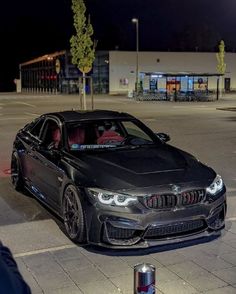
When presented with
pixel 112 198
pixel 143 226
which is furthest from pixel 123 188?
pixel 143 226

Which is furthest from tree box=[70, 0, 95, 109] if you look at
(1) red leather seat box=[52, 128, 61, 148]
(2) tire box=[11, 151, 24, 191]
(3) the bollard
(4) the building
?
(4) the building

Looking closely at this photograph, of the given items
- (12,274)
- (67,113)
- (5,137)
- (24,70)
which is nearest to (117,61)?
(24,70)

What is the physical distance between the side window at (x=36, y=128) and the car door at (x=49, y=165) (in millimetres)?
230

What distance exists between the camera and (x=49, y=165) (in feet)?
20.7

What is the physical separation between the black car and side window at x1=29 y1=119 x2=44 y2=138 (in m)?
0.69

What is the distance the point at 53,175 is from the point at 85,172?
32.4 inches

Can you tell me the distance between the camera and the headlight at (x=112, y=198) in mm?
5016

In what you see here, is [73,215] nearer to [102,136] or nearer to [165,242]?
[165,242]

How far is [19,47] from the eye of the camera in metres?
105

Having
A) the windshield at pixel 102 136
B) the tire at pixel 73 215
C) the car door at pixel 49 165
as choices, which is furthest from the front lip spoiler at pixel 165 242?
the windshield at pixel 102 136

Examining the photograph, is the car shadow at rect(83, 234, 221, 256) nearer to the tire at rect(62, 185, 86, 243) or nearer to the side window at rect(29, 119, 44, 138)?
the tire at rect(62, 185, 86, 243)

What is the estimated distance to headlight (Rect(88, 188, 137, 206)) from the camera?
5.02 metres

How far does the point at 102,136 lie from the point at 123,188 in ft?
5.89

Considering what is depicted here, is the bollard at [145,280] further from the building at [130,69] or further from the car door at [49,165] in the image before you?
the building at [130,69]
